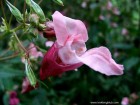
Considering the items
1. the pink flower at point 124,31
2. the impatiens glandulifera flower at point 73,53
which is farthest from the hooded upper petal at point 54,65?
the pink flower at point 124,31

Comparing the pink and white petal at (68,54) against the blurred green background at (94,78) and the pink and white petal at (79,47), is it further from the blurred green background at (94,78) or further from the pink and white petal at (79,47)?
the blurred green background at (94,78)

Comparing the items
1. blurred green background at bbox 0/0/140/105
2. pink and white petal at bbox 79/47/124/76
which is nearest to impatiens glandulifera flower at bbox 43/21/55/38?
→ pink and white petal at bbox 79/47/124/76

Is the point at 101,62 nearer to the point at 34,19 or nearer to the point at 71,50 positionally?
the point at 71,50

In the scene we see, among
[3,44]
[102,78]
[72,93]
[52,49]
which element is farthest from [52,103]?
[52,49]

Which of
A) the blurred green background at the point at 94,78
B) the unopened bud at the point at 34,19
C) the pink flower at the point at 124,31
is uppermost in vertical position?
the unopened bud at the point at 34,19

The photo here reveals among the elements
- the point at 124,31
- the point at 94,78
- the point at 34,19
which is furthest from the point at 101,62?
the point at 124,31

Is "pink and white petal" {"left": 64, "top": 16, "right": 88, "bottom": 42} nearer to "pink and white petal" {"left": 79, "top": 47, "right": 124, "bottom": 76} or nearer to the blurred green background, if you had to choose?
"pink and white petal" {"left": 79, "top": 47, "right": 124, "bottom": 76}

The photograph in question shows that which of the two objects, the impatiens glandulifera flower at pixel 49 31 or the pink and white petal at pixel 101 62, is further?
the impatiens glandulifera flower at pixel 49 31
